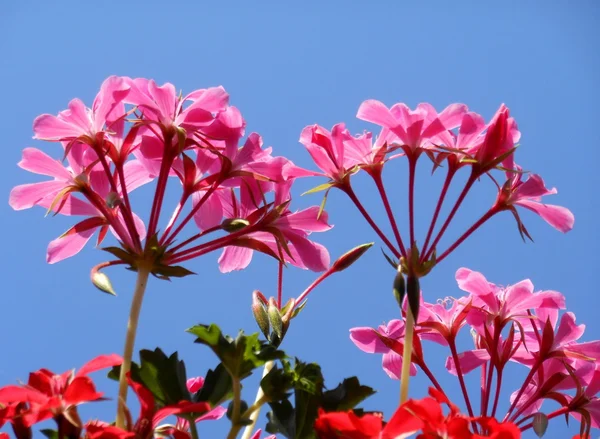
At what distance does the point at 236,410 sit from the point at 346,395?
0.63ft

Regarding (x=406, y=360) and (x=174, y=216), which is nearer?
(x=406, y=360)

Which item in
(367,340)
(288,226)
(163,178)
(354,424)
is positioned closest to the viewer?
(354,424)

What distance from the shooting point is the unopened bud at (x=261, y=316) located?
1.50 metres

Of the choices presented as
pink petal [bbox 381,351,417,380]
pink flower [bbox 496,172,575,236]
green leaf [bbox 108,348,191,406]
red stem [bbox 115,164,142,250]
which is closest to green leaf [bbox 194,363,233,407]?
green leaf [bbox 108,348,191,406]

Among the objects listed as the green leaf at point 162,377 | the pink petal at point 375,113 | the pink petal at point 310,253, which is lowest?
the green leaf at point 162,377

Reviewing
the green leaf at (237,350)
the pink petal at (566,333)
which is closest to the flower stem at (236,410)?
the green leaf at (237,350)

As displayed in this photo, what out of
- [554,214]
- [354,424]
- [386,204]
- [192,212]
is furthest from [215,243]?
[554,214]

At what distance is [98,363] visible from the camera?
44.5 inches

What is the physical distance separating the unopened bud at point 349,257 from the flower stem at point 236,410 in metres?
0.37

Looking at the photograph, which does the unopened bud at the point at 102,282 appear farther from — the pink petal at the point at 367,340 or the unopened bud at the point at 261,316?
the pink petal at the point at 367,340

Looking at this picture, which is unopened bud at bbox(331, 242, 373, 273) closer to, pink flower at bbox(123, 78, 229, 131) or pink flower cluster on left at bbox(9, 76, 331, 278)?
pink flower cluster on left at bbox(9, 76, 331, 278)

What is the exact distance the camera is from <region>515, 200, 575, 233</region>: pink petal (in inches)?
60.4

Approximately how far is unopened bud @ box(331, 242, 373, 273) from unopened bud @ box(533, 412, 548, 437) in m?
0.45

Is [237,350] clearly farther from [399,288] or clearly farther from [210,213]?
[210,213]
